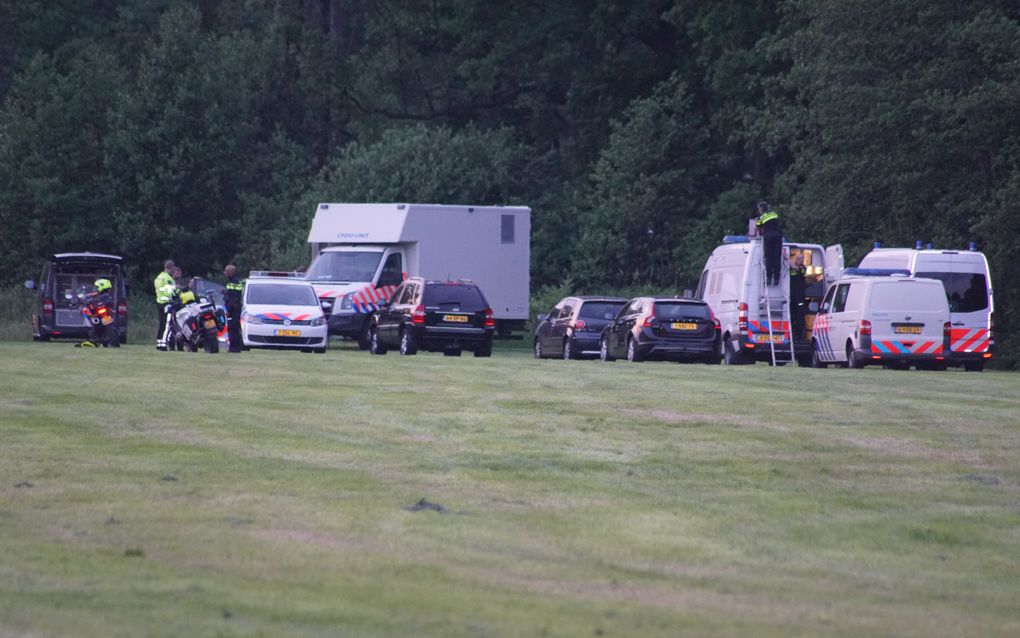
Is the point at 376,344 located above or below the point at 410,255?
below

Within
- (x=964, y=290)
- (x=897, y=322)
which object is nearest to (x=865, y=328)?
(x=897, y=322)

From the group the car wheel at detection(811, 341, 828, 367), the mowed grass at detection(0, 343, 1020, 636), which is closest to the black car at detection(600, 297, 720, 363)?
the car wheel at detection(811, 341, 828, 367)

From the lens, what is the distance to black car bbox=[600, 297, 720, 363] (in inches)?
1303

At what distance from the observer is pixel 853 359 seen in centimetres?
3183

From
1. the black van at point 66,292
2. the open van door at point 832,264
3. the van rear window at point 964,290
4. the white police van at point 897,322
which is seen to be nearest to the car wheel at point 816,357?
the white police van at point 897,322

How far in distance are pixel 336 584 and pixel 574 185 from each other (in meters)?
52.6

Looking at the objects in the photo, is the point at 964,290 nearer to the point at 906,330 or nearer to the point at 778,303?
the point at 906,330

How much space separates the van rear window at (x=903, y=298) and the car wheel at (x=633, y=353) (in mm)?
4535

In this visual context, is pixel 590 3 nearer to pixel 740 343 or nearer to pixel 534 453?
pixel 740 343

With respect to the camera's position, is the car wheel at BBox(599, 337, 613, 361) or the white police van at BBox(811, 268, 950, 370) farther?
the car wheel at BBox(599, 337, 613, 361)

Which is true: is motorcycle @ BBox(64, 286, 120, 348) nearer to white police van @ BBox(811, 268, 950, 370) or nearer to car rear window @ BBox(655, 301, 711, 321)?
car rear window @ BBox(655, 301, 711, 321)

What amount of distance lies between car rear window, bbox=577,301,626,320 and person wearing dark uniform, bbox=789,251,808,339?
420 cm

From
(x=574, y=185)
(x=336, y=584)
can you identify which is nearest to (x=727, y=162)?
(x=574, y=185)

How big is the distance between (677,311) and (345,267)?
10.6m
